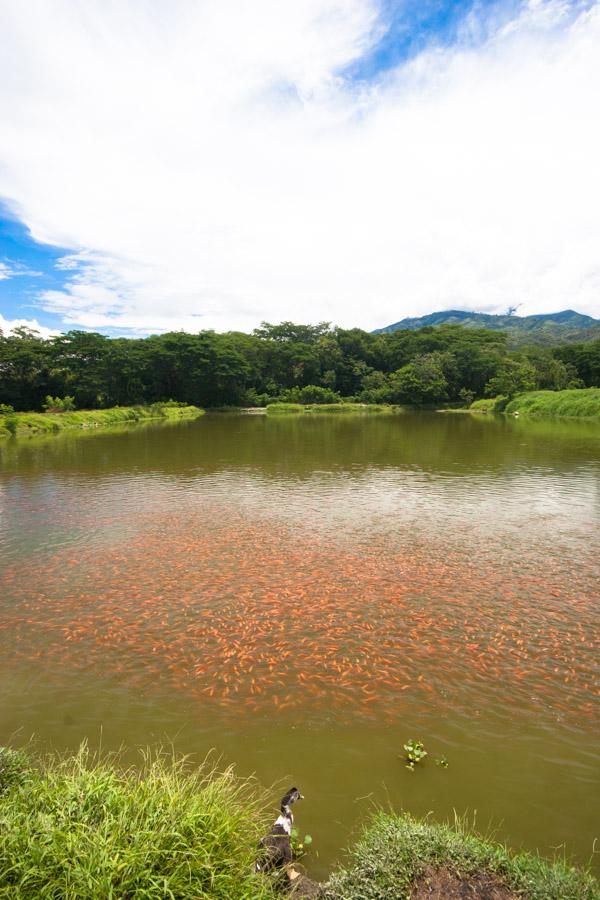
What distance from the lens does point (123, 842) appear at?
3486 millimetres

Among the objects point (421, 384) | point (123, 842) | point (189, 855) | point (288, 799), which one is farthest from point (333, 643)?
point (421, 384)

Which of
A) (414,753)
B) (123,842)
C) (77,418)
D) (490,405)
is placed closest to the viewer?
(123,842)

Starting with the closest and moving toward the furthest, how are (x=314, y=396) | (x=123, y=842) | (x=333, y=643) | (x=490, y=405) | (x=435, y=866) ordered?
(x=123, y=842) → (x=435, y=866) → (x=333, y=643) → (x=490, y=405) → (x=314, y=396)

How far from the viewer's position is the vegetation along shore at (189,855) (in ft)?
10.6

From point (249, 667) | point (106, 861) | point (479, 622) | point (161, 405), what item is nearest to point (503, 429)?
point (479, 622)

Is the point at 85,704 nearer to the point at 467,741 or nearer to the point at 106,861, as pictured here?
the point at 106,861

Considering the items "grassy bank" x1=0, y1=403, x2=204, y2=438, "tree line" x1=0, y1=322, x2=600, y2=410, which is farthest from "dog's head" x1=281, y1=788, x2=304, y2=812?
"tree line" x1=0, y1=322, x2=600, y2=410

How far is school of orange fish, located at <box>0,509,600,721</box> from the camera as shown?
667 cm

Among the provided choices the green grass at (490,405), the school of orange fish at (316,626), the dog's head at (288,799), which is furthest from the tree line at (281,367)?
the dog's head at (288,799)

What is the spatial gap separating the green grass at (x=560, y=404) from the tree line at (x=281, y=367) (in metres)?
8.58

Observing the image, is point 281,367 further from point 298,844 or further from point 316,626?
point 298,844

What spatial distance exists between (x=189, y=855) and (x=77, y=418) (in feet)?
178

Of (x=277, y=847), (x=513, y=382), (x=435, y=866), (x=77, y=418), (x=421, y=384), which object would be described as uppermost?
(x=421, y=384)

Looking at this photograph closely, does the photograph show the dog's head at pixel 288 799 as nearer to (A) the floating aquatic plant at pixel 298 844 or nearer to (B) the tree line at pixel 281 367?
(A) the floating aquatic plant at pixel 298 844
